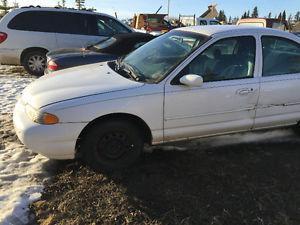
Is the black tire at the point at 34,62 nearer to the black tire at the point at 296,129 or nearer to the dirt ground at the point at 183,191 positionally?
the dirt ground at the point at 183,191

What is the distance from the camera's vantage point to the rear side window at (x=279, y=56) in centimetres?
504

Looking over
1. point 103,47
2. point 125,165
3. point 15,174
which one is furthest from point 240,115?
point 103,47

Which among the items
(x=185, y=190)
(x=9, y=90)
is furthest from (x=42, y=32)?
(x=185, y=190)

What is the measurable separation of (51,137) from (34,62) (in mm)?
7055

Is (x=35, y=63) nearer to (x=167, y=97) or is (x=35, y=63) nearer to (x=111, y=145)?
(x=111, y=145)

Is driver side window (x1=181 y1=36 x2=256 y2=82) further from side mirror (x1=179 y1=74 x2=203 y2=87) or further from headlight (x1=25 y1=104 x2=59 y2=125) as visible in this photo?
headlight (x1=25 y1=104 x2=59 y2=125)

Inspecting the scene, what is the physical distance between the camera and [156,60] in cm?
499

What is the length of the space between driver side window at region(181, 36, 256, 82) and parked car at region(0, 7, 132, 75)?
6.63 metres

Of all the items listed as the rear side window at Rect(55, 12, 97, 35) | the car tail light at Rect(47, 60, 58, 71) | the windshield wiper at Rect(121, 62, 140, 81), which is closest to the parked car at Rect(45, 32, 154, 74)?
the car tail light at Rect(47, 60, 58, 71)

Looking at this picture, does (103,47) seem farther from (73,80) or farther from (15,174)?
(15,174)

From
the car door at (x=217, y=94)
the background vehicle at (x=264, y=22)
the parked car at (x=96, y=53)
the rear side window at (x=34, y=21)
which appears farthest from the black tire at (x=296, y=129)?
the background vehicle at (x=264, y=22)

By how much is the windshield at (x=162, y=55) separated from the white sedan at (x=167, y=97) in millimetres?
16

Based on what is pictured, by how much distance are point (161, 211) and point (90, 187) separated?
0.83 meters

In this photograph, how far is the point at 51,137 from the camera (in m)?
4.22
